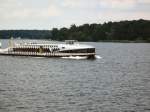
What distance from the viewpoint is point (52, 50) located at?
449 ft

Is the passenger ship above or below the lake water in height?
above

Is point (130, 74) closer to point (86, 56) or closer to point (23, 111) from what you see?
point (86, 56)

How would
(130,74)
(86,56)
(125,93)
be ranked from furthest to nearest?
(86,56)
(130,74)
(125,93)

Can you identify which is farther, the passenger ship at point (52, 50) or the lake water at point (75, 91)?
the passenger ship at point (52, 50)

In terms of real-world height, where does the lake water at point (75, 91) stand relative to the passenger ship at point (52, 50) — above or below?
below

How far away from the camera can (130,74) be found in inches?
3730

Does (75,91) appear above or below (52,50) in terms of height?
below

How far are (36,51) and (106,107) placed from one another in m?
87.7

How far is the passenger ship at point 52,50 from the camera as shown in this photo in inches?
5123

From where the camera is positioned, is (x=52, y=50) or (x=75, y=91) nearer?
(x=75, y=91)

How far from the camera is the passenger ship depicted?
130 metres

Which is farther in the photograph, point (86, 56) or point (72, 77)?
point (86, 56)

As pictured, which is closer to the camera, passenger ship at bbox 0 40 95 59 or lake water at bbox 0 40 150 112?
lake water at bbox 0 40 150 112

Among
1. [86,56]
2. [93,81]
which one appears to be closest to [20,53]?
[86,56]
